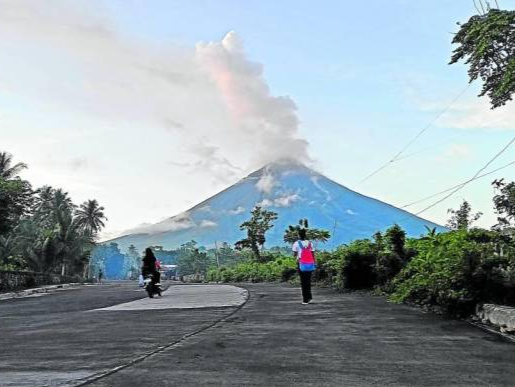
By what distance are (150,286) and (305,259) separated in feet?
22.6

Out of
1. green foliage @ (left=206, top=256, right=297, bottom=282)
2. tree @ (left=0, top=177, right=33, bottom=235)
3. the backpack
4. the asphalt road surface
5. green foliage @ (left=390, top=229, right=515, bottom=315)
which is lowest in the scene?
the asphalt road surface

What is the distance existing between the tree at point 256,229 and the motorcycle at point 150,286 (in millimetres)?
35122

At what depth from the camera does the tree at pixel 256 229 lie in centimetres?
5488

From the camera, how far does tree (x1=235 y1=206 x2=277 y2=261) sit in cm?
→ 5488

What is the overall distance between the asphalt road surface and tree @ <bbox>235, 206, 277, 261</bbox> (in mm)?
43156

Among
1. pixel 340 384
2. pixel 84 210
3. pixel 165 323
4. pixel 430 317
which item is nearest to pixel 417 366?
pixel 340 384

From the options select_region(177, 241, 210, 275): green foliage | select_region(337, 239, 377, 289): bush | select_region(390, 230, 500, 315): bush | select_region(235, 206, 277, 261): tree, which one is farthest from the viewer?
select_region(177, 241, 210, 275): green foliage

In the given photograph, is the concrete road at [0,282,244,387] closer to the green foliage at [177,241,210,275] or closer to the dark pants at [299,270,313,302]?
the dark pants at [299,270,313,302]

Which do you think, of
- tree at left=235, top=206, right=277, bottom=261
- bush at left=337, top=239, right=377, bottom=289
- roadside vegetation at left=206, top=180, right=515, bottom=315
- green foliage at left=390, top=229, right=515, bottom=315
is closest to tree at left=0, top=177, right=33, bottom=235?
roadside vegetation at left=206, top=180, right=515, bottom=315

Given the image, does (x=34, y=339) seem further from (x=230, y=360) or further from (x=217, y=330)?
(x=230, y=360)

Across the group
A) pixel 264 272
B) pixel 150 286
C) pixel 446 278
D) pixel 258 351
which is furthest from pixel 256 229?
pixel 258 351

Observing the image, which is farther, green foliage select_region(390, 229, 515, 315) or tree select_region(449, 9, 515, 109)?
tree select_region(449, 9, 515, 109)

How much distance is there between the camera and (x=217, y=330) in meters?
9.09

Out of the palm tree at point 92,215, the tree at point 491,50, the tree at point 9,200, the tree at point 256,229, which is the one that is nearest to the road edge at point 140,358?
the tree at point 491,50
